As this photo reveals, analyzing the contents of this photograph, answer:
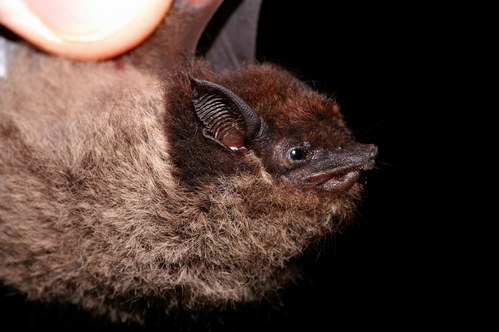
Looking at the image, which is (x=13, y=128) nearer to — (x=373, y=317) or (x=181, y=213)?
(x=181, y=213)

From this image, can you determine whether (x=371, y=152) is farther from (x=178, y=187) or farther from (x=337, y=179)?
(x=178, y=187)

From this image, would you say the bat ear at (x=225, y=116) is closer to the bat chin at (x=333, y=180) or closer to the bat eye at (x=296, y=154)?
the bat eye at (x=296, y=154)

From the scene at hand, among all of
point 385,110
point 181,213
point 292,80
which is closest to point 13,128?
Result: point 181,213

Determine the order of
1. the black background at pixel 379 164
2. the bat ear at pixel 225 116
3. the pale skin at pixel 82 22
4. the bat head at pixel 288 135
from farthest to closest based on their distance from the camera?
the black background at pixel 379 164 → the pale skin at pixel 82 22 → the bat head at pixel 288 135 → the bat ear at pixel 225 116

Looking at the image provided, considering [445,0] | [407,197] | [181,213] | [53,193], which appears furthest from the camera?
[407,197]

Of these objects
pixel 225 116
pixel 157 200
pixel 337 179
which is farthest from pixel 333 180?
pixel 157 200

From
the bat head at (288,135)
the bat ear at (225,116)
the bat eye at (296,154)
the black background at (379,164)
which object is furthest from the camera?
the black background at (379,164)

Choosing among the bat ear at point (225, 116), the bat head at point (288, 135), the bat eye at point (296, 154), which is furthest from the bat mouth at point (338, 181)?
the bat ear at point (225, 116)

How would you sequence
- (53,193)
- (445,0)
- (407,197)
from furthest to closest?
(407,197)
(445,0)
(53,193)

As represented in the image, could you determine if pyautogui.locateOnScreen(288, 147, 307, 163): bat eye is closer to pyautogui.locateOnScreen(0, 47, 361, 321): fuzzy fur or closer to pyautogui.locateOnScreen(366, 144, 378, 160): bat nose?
pyautogui.locateOnScreen(0, 47, 361, 321): fuzzy fur
